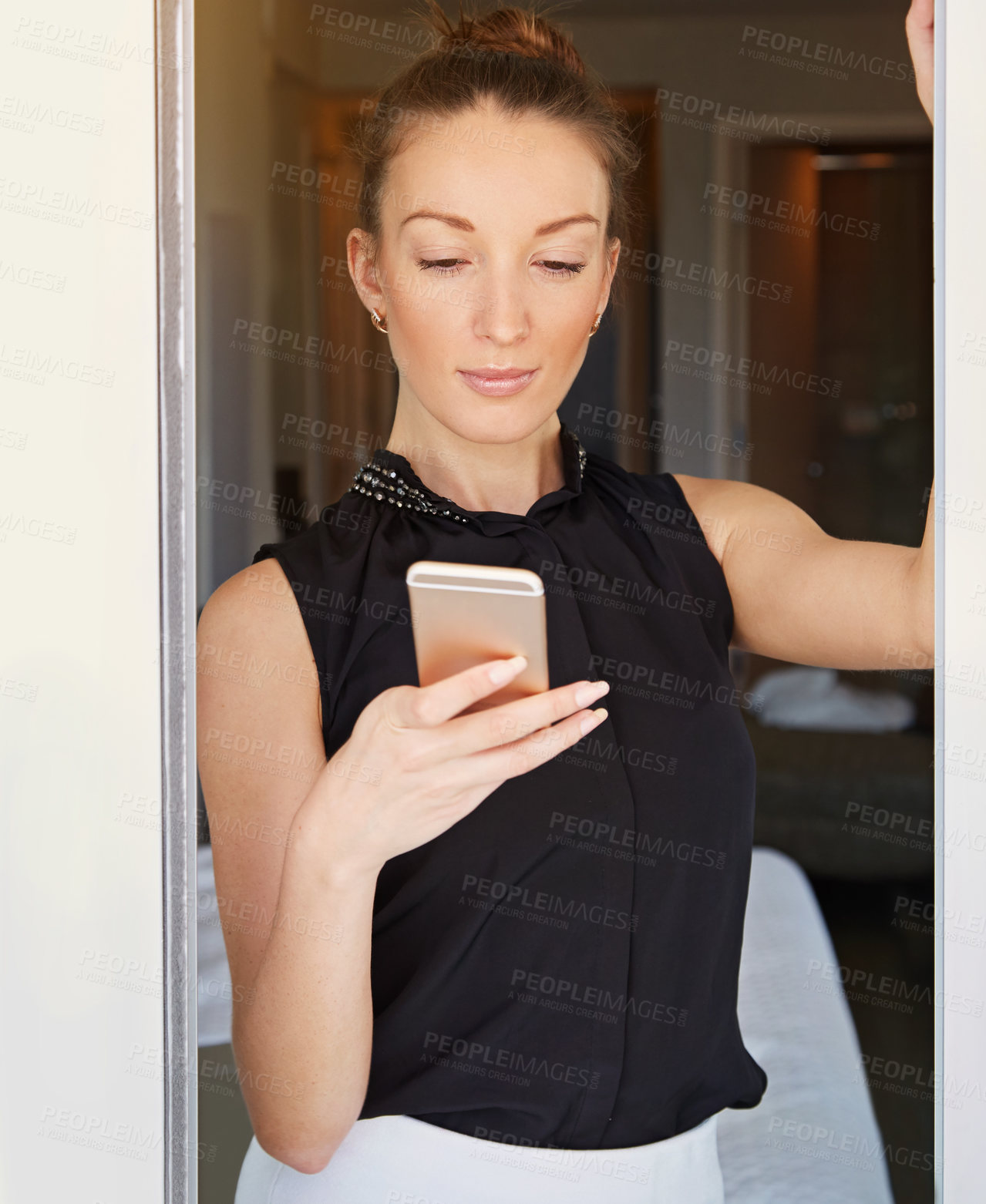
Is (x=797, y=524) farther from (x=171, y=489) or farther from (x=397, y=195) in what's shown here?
(x=171, y=489)

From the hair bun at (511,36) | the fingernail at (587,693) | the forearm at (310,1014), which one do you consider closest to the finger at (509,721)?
the fingernail at (587,693)

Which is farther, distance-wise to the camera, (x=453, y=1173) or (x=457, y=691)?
(x=453, y=1173)

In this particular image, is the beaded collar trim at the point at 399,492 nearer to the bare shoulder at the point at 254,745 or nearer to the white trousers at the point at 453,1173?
A: the bare shoulder at the point at 254,745

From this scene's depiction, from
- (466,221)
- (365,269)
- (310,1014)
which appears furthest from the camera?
(365,269)

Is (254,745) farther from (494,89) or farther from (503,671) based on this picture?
(494,89)

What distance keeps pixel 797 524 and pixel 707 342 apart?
10.2 ft

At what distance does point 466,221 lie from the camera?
0.87 m

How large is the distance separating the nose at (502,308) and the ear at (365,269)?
119 millimetres

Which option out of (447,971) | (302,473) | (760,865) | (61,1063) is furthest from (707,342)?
(61,1063)

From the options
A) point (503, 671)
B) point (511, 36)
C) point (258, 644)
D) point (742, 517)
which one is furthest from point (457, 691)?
point (511, 36)

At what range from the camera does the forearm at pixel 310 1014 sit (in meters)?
0.67

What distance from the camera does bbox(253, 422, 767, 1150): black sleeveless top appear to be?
0.85 meters

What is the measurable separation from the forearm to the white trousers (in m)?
0.04

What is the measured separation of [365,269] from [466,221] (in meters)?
0.15
